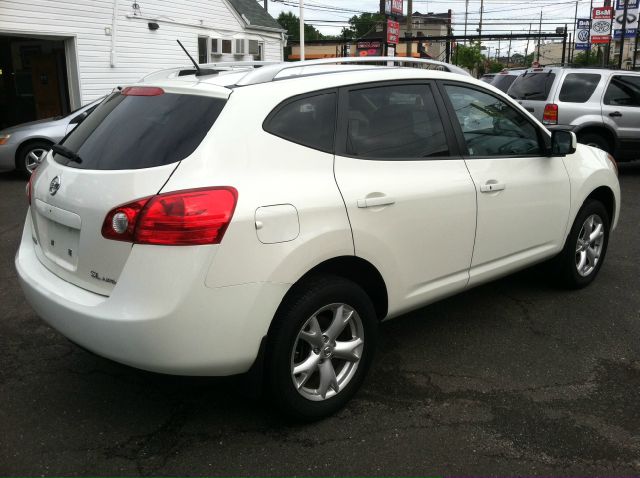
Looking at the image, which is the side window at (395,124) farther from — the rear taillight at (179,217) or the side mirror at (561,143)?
the side mirror at (561,143)

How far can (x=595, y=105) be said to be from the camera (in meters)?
10.5

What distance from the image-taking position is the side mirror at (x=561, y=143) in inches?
169

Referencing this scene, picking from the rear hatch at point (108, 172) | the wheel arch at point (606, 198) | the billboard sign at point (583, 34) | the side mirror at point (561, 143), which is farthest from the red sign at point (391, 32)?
the rear hatch at point (108, 172)

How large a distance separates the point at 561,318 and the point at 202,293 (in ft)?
9.72

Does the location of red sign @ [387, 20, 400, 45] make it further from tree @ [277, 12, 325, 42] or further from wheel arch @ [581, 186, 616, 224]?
tree @ [277, 12, 325, 42]

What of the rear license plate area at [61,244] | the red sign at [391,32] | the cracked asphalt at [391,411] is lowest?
the cracked asphalt at [391,411]

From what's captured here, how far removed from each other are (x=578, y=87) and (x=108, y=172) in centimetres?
978

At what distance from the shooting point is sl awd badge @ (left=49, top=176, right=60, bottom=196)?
2994 millimetres

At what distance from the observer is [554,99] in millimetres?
10445

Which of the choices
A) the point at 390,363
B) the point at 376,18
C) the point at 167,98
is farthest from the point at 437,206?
the point at 376,18

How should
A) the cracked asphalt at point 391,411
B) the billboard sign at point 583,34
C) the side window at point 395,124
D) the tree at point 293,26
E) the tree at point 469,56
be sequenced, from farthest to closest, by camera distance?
the tree at point 293,26 → the tree at point 469,56 → the billboard sign at point 583,34 → the side window at point 395,124 → the cracked asphalt at point 391,411

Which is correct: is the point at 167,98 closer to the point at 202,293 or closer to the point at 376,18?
the point at 202,293

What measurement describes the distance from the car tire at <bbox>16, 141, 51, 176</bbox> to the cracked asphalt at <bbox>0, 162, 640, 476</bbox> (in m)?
6.67

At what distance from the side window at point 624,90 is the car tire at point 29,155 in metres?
9.58
